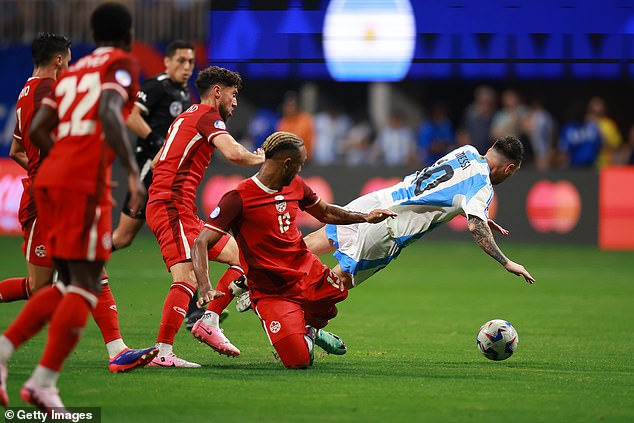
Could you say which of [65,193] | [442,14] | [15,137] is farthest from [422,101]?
[65,193]

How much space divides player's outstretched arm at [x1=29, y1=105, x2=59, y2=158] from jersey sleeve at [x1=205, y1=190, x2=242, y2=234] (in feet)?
5.09

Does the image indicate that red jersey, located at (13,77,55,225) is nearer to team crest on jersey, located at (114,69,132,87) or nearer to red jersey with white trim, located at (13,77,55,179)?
red jersey with white trim, located at (13,77,55,179)

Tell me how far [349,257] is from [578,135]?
1431cm

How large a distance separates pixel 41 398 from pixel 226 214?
2296 mm

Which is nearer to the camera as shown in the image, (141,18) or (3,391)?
(3,391)

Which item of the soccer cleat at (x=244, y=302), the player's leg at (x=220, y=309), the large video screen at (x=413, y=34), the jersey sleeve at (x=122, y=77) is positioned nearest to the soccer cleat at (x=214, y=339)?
the player's leg at (x=220, y=309)

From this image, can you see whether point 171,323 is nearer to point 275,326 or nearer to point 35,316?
point 275,326

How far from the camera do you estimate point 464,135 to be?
2347 cm

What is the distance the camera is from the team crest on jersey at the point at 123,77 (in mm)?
6406

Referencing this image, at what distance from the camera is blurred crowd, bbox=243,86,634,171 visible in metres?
22.5

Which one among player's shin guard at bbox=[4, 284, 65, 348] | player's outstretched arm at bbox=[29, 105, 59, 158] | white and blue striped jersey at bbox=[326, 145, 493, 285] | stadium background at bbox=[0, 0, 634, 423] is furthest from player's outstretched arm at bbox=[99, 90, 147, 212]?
white and blue striped jersey at bbox=[326, 145, 493, 285]

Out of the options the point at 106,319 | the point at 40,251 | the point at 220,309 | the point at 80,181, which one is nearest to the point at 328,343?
the point at 220,309

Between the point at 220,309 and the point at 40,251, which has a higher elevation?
the point at 40,251

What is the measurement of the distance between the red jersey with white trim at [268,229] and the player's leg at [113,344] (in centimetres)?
95
